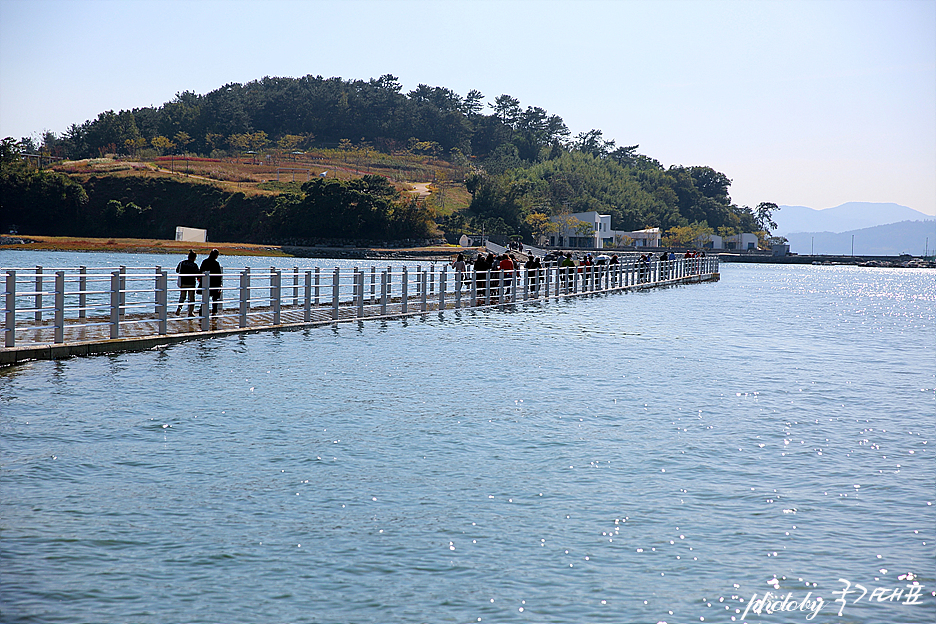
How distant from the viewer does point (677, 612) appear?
6.25 m

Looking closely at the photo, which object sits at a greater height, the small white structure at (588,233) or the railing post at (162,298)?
the small white structure at (588,233)

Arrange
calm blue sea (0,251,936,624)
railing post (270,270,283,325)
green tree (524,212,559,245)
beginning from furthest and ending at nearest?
green tree (524,212,559,245) → railing post (270,270,283,325) → calm blue sea (0,251,936,624)

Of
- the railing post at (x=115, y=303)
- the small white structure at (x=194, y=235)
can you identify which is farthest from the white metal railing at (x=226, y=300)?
the small white structure at (x=194, y=235)

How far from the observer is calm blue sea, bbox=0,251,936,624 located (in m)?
6.42

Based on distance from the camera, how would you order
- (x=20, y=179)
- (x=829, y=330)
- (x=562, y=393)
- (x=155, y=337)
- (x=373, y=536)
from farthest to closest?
1. (x=20, y=179)
2. (x=829, y=330)
3. (x=155, y=337)
4. (x=562, y=393)
5. (x=373, y=536)

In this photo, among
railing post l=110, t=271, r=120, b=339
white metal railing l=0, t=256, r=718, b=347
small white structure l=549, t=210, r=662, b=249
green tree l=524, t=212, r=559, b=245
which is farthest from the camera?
small white structure l=549, t=210, r=662, b=249

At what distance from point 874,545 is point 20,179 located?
14790cm

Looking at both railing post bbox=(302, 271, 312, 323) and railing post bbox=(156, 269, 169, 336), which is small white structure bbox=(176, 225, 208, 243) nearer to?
railing post bbox=(302, 271, 312, 323)

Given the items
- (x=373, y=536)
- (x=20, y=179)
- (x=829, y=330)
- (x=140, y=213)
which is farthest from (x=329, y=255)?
(x=373, y=536)

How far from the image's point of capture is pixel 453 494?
8930mm

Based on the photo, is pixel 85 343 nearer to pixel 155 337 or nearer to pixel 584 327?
pixel 155 337

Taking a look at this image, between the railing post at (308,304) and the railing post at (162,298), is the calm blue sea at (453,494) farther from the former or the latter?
the railing post at (308,304)

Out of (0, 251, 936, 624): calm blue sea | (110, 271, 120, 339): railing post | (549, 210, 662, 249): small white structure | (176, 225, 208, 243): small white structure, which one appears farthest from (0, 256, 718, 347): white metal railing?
(549, 210, 662, 249): small white structure

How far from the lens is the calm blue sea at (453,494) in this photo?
6.42m
